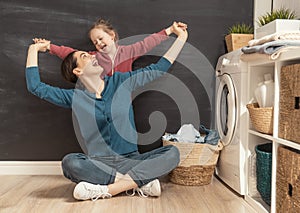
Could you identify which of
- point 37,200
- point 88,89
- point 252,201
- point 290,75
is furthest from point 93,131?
point 290,75

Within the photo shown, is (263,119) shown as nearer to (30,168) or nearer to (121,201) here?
(121,201)

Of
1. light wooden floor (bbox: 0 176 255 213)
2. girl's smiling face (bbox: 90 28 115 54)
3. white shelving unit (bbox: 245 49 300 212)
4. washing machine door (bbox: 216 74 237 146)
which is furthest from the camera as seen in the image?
girl's smiling face (bbox: 90 28 115 54)

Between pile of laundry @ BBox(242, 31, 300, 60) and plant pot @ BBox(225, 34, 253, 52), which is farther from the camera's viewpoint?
plant pot @ BBox(225, 34, 253, 52)

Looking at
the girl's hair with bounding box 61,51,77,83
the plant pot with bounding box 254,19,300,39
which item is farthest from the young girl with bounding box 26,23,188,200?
the plant pot with bounding box 254,19,300,39

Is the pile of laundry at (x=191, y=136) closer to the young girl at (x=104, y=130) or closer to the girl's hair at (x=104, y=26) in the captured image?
the young girl at (x=104, y=130)

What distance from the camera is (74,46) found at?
8.67 ft

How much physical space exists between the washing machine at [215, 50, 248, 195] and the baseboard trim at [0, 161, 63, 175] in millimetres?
1120

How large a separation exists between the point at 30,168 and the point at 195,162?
1142 mm

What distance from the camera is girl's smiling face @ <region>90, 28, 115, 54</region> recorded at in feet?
8.08

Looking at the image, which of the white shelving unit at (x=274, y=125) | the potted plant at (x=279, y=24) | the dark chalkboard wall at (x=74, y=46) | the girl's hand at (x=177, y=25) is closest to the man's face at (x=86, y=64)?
the dark chalkboard wall at (x=74, y=46)

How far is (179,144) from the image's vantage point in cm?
234

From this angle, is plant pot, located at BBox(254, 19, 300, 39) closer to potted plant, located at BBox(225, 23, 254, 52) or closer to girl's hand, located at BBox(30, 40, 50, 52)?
potted plant, located at BBox(225, 23, 254, 52)

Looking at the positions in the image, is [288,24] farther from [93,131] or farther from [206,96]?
[93,131]

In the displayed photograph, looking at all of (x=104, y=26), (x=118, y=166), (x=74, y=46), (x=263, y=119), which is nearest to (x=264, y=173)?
(x=263, y=119)
